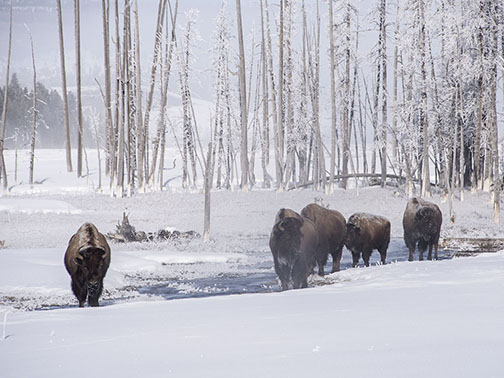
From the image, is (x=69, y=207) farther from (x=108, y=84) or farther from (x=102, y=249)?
(x=102, y=249)

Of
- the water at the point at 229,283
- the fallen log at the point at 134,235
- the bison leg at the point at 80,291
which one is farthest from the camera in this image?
the fallen log at the point at 134,235

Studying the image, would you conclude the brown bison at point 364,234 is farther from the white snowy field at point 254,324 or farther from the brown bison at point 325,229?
the white snowy field at point 254,324

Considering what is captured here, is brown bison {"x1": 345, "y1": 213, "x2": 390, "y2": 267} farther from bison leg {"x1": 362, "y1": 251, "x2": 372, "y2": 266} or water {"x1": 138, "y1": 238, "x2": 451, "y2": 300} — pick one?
water {"x1": 138, "y1": 238, "x2": 451, "y2": 300}

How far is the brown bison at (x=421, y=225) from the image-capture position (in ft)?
45.9

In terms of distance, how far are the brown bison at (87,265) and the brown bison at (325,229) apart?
14.5 ft

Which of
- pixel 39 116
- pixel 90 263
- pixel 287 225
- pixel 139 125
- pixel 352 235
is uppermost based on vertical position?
pixel 39 116

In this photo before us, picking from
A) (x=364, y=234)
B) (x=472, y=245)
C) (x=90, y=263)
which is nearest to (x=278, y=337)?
(x=90, y=263)

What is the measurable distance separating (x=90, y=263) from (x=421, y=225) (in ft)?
27.7

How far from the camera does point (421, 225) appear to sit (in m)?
14.0

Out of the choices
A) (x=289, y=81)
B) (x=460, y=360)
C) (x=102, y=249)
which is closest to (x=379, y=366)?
(x=460, y=360)

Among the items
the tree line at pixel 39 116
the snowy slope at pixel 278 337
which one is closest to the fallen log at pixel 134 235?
the snowy slope at pixel 278 337

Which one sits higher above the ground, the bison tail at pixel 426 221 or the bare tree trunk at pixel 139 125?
the bare tree trunk at pixel 139 125

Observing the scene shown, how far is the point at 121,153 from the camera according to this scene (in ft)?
96.4

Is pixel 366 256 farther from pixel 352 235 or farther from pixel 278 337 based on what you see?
pixel 278 337
